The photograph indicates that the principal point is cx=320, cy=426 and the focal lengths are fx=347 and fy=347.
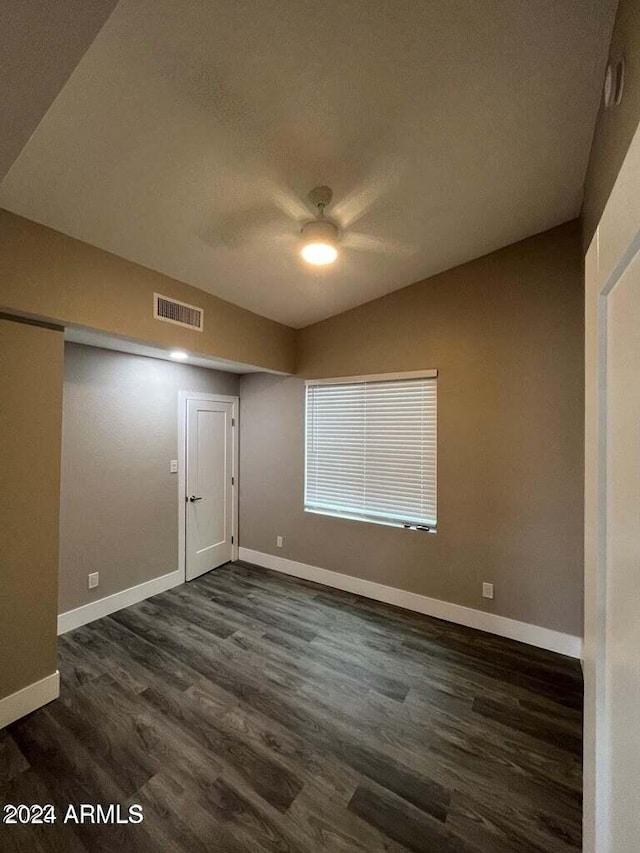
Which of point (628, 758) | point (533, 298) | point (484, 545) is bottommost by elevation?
point (484, 545)

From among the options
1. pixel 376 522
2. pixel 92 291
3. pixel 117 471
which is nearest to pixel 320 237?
pixel 92 291

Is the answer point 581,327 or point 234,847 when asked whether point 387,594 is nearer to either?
point 234,847

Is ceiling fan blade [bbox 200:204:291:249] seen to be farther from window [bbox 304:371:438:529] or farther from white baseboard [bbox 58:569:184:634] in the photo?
white baseboard [bbox 58:569:184:634]

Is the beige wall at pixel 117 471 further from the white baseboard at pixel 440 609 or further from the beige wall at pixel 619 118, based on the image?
the beige wall at pixel 619 118

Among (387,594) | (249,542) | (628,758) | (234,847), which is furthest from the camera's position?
(249,542)

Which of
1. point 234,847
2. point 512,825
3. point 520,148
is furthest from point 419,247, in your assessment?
point 234,847

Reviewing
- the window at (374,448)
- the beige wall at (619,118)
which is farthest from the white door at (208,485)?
the beige wall at (619,118)

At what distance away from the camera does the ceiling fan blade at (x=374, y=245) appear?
2262mm

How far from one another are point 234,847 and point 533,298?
134 inches

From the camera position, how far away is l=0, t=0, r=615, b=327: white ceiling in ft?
3.79

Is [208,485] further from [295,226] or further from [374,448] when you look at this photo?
[295,226]

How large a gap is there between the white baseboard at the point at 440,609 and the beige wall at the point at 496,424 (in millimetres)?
69

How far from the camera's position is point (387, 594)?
314 centimetres

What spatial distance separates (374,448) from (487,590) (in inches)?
56.9
